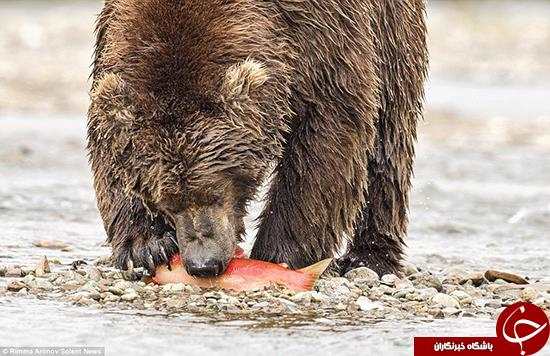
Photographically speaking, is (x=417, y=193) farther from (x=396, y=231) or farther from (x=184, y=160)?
(x=184, y=160)

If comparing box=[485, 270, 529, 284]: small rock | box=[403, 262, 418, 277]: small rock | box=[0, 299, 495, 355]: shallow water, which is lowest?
box=[0, 299, 495, 355]: shallow water

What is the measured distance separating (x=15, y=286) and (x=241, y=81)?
161cm

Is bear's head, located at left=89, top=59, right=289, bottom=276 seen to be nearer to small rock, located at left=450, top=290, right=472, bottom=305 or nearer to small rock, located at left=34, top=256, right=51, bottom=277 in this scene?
small rock, located at left=34, top=256, right=51, bottom=277

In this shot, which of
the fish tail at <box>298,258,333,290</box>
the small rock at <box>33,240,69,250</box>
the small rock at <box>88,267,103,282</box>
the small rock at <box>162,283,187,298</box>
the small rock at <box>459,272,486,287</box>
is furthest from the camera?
the small rock at <box>33,240,69,250</box>

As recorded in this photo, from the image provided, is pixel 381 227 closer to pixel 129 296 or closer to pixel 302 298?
pixel 302 298

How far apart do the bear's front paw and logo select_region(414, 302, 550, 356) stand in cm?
182

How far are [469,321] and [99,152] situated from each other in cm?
223

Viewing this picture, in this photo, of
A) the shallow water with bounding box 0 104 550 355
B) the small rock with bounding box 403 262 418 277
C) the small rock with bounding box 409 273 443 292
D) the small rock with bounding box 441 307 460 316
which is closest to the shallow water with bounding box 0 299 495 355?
the shallow water with bounding box 0 104 550 355

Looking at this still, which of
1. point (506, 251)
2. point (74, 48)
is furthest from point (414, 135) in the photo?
point (74, 48)

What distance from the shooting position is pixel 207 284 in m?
7.14

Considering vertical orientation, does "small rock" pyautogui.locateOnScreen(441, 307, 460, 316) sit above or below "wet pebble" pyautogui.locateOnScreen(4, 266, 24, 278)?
below

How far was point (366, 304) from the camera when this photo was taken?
695 centimetres

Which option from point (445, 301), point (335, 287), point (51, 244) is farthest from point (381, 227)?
point (51, 244)

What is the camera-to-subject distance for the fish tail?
721 centimetres
